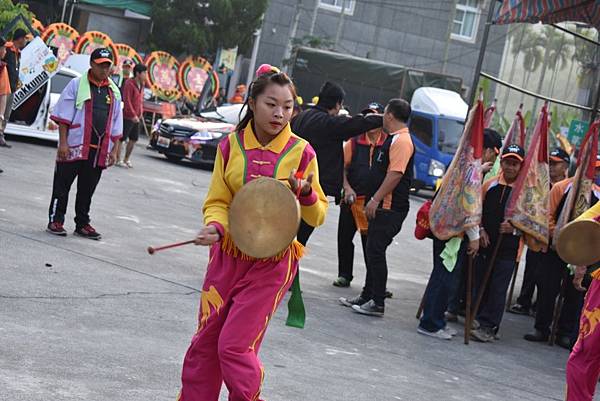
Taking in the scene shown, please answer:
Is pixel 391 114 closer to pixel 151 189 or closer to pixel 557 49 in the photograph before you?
pixel 557 49

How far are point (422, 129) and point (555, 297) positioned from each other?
53.8ft

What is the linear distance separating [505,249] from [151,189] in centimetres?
765

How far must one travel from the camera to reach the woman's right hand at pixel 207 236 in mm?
4922

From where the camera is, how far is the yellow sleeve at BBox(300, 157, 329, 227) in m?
5.18

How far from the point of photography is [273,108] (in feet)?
17.5

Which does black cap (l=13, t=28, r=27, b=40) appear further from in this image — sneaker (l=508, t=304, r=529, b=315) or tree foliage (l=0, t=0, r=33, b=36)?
sneaker (l=508, t=304, r=529, b=315)

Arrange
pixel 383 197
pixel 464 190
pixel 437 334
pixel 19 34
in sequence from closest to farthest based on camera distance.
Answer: pixel 464 190 < pixel 437 334 < pixel 383 197 < pixel 19 34

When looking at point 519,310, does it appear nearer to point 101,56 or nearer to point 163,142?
point 101,56

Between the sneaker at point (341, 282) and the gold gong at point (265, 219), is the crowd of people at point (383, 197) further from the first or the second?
the gold gong at point (265, 219)

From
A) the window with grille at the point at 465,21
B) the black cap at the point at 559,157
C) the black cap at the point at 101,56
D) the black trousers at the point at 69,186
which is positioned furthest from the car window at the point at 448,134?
the window with grille at the point at 465,21

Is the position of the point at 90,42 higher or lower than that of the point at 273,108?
lower

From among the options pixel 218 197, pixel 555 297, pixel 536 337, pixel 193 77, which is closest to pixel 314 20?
pixel 193 77

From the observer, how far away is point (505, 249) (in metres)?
9.82

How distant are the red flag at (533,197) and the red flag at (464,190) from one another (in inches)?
18.6
